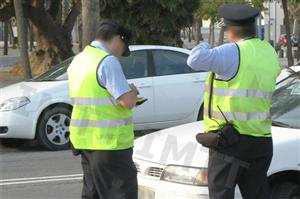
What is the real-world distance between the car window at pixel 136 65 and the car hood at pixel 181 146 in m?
5.01

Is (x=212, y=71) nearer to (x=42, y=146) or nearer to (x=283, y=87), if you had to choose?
(x=283, y=87)

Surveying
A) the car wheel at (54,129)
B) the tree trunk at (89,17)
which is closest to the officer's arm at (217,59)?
the car wheel at (54,129)

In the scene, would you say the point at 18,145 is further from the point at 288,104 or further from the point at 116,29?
the point at 116,29

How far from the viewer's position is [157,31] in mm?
20250

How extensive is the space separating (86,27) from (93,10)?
0.37 metres

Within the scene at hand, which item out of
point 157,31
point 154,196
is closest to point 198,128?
point 154,196

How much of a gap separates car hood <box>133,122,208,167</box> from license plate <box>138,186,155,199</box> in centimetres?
22

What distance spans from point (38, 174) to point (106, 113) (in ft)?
14.4

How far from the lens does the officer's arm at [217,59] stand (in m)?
4.16

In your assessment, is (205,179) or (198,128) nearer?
(205,179)

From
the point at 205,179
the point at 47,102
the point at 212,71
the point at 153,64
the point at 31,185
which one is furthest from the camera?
the point at 153,64

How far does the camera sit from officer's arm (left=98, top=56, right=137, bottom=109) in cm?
436

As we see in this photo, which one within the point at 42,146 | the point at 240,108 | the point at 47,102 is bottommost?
the point at 42,146

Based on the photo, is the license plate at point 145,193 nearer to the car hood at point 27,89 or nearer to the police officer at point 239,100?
the police officer at point 239,100
